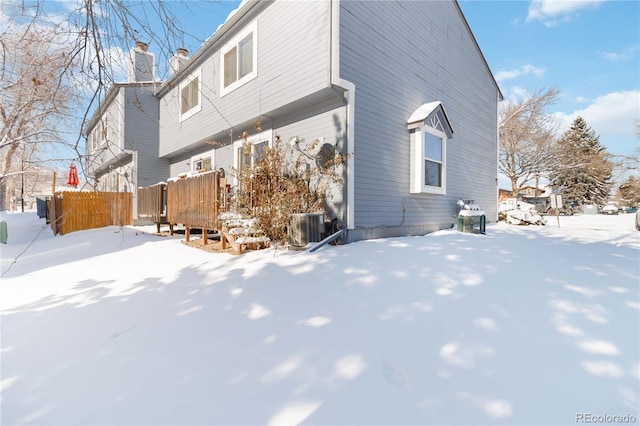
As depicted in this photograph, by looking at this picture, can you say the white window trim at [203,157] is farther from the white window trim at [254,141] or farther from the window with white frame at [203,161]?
the white window trim at [254,141]

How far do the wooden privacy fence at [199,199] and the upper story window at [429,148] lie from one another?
4.58m

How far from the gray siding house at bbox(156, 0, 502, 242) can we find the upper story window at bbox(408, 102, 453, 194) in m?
0.03

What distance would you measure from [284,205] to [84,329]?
3.58m

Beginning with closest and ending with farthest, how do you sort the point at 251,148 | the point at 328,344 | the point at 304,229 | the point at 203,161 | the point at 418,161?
the point at 328,344, the point at 304,229, the point at 251,148, the point at 418,161, the point at 203,161

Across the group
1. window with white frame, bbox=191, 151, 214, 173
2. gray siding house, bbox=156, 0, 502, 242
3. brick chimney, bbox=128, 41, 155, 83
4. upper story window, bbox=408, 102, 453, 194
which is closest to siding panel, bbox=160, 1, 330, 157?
gray siding house, bbox=156, 0, 502, 242

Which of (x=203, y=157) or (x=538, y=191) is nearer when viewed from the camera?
(x=203, y=157)

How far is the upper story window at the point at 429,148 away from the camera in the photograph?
7.16 metres

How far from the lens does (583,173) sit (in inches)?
1050

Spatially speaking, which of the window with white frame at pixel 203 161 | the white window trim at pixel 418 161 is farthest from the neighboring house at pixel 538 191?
the window with white frame at pixel 203 161

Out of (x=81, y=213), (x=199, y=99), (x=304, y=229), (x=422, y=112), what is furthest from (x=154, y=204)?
(x=422, y=112)

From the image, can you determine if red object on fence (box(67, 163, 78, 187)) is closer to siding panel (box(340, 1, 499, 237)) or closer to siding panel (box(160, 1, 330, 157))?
siding panel (box(160, 1, 330, 157))

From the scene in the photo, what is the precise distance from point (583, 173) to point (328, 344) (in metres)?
34.9

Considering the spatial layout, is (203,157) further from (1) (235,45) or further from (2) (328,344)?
(2) (328,344)

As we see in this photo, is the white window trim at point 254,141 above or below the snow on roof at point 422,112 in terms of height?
below
